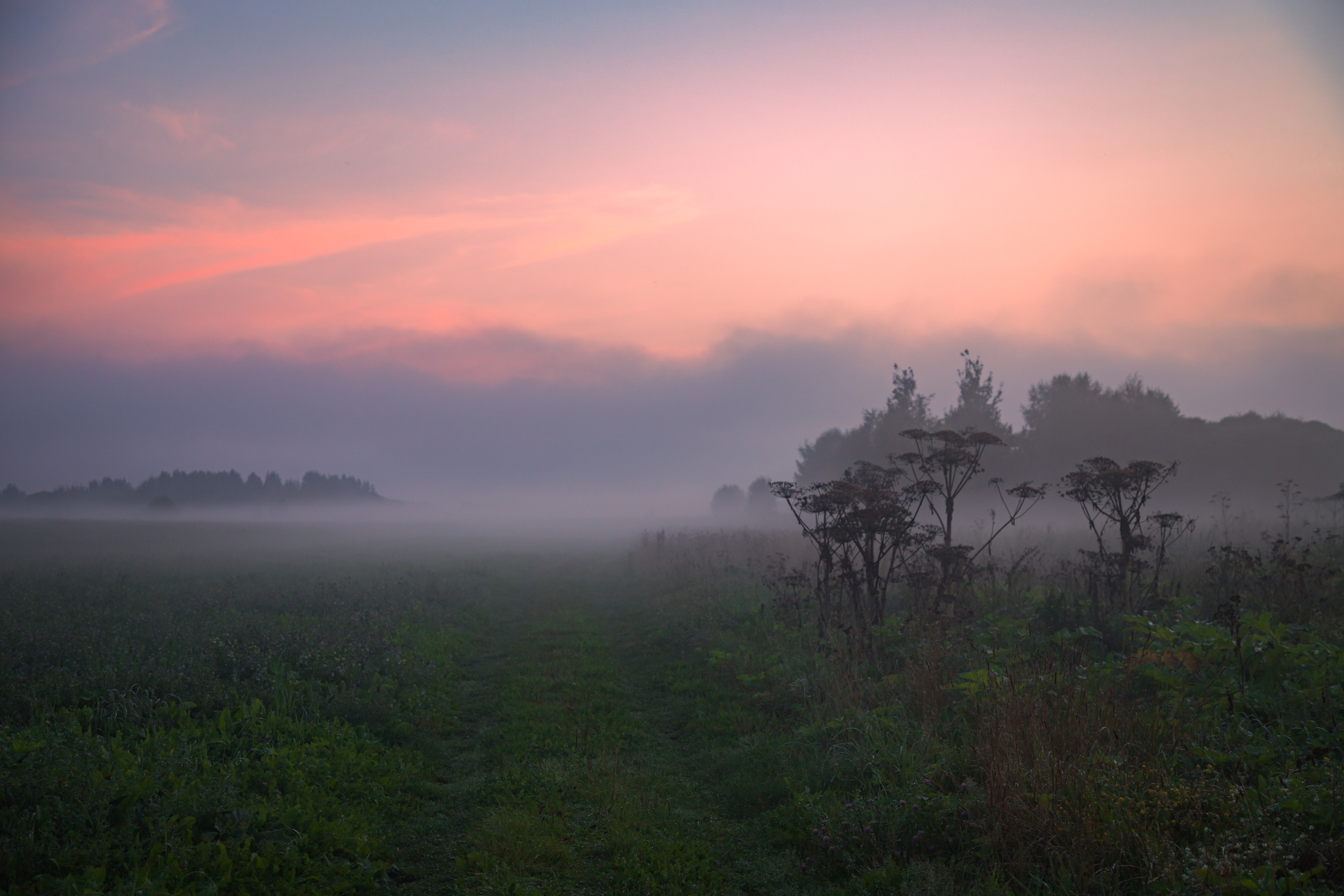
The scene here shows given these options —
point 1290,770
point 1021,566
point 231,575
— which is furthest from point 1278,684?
point 231,575

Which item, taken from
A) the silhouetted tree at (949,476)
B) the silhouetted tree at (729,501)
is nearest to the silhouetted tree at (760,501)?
the silhouetted tree at (729,501)

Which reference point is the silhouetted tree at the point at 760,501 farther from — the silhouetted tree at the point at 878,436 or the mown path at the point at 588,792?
the mown path at the point at 588,792

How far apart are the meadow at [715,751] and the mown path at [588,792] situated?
40mm

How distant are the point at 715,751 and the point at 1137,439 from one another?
159ft

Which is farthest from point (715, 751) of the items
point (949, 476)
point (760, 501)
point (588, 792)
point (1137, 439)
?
point (760, 501)

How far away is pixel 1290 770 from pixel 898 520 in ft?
19.5

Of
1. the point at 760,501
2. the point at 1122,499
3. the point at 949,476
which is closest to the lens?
the point at 1122,499

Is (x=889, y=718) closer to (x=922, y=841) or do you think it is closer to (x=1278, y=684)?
(x=922, y=841)

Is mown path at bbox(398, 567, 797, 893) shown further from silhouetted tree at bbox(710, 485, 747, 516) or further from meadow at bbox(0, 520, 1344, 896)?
silhouetted tree at bbox(710, 485, 747, 516)

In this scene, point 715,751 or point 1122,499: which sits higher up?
point 1122,499

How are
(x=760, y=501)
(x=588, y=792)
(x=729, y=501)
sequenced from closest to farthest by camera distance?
(x=588, y=792) → (x=760, y=501) → (x=729, y=501)

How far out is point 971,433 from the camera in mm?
11539

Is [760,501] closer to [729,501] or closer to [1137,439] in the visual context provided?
[729,501]

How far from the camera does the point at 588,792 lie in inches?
249
